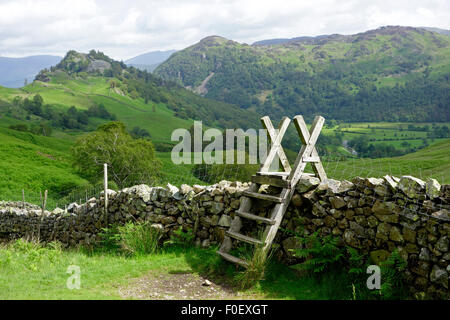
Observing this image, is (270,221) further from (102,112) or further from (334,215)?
(102,112)

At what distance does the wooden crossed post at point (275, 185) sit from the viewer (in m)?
7.07

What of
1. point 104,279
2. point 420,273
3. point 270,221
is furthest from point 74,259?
point 420,273

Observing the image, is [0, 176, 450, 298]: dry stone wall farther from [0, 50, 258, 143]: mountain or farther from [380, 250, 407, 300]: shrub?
[0, 50, 258, 143]: mountain

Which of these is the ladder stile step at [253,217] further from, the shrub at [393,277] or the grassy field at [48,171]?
the grassy field at [48,171]

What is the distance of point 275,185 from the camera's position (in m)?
7.52

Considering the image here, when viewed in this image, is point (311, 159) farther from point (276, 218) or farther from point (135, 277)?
point (135, 277)

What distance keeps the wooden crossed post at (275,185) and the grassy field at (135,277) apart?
525mm

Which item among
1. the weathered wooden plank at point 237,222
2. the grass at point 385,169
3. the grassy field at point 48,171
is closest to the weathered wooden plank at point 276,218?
the weathered wooden plank at point 237,222

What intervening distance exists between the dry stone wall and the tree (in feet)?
118

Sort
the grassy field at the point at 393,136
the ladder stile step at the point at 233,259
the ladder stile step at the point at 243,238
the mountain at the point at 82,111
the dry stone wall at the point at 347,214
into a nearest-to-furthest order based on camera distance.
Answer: the dry stone wall at the point at 347,214
the ladder stile step at the point at 233,259
the ladder stile step at the point at 243,238
the mountain at the point at 82,111
the grassy field at the point at 393,136

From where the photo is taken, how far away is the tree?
46.8 m
